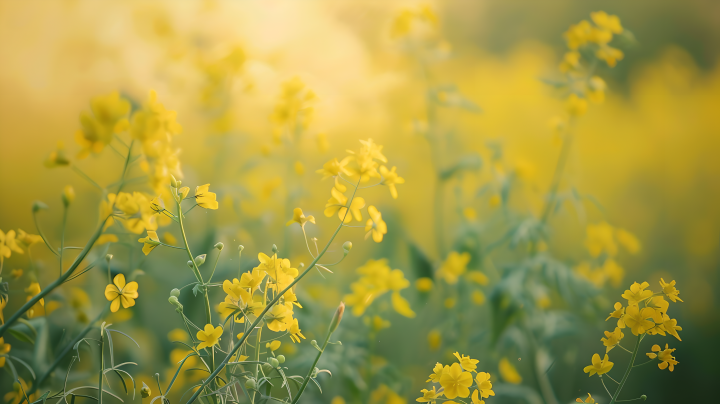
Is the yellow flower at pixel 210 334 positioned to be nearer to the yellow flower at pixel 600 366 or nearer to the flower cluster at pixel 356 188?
the flower cluster at pixel 356 188

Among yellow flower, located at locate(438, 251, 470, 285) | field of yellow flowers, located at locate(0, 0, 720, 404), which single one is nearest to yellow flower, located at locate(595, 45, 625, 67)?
field of yellow flowers, located at locate(0, 0, 720, 404)

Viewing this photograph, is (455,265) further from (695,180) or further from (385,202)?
(695,180)

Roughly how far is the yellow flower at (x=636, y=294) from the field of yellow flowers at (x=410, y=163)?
40 centimetres

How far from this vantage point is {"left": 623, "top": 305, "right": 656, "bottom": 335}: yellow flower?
1.84ft

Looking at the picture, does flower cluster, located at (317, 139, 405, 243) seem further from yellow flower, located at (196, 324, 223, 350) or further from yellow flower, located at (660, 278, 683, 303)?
yellow flower, located at (660, 278, 683, 303)

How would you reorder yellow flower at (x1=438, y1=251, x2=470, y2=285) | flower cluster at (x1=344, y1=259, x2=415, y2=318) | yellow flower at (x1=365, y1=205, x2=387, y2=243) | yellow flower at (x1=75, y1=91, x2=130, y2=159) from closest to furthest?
yellow flower at (x1=75, y1=91, x2=130, y2=159) < yellow flower at (x1=365, y1=205, x2=387, y2=243) < flower cluster at (x1=344, y1=259, x2=415, y2=318) < yellow flower at (x1=438, y1=251, x2=470, y2=285)

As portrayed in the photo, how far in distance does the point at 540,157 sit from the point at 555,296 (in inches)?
14.7

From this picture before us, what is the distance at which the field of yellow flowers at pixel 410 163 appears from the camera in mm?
1027

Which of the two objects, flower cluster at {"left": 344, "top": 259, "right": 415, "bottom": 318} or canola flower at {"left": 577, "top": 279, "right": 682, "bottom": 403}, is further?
flower cluster at {"left": 344, "top": 259, "right": 415, "bottom": 318}

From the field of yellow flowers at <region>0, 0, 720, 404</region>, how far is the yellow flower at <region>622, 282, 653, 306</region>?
0.40m

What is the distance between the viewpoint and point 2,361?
23.4 inches

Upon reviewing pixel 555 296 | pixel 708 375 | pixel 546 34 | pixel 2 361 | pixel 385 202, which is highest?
pixel 546 34

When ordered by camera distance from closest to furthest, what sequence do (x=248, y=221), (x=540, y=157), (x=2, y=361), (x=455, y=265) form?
(x=2, y=361) → (x=455, y=265) → (x=248, y=221) → (x=540, y=157)

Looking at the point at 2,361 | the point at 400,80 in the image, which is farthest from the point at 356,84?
the point at 2,361
